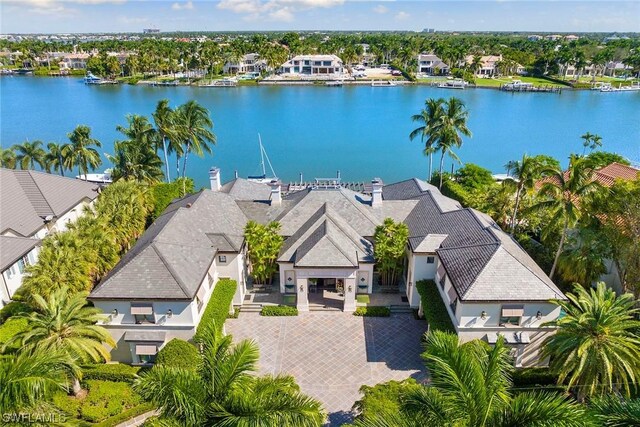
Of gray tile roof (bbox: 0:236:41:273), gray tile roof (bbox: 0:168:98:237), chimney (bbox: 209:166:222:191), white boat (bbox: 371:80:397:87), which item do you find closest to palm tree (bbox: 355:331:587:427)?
gray tile roof (bbox: 0:236:41:273)

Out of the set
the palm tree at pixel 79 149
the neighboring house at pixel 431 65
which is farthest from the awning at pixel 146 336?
the neighboring house at pixel 431 65

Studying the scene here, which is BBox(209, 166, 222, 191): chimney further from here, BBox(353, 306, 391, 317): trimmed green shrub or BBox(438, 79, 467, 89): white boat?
BBox(438, 79, 467, 89): white boat

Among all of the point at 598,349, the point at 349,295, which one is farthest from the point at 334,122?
the point at 598,349

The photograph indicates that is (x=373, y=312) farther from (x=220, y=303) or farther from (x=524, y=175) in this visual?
(x=524, y=175)

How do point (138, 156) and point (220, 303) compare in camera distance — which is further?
point (138, 156)

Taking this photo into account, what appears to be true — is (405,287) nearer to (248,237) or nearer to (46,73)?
(248,237)

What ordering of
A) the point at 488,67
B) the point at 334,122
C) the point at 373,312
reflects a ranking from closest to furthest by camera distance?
1. the point at 373,312
2. the point at 334,122
3. the point at 488,67

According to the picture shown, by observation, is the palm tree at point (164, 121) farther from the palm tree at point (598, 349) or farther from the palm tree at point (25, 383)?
the palm tree at point (598, 349)

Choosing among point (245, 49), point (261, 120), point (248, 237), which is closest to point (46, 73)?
point (245, 49)
